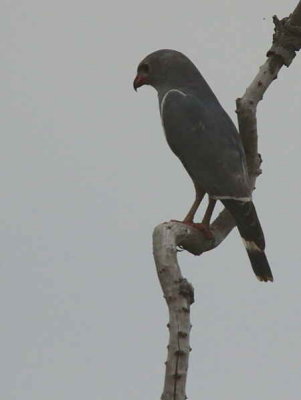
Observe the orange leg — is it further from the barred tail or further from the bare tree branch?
the barred tail

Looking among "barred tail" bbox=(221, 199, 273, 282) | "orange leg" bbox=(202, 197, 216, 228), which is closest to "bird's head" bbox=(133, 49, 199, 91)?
"orange leg" bbox=(202, 197, 216, 228)

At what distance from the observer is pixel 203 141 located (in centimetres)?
891

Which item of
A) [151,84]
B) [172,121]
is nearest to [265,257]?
[172,121]

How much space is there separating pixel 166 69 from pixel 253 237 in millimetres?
2063

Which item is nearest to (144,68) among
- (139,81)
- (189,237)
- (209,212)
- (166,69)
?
(139,81)

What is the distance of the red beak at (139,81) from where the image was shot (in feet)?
32.5

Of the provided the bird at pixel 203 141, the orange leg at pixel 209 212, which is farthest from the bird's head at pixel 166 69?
the orange leg at pixel 209 212

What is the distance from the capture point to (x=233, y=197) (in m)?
8.29

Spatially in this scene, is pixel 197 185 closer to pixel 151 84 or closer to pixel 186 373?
pixel 151 84

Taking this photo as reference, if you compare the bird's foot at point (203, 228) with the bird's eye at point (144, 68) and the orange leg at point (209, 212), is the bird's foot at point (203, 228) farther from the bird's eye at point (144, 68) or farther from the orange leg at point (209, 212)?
the bird's eye at point (144, 68)

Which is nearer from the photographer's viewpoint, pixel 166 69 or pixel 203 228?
pixel 203 228

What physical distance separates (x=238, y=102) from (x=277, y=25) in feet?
2.46

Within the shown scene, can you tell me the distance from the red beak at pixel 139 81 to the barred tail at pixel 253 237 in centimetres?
213

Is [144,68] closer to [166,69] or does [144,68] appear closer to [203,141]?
[166,69]
